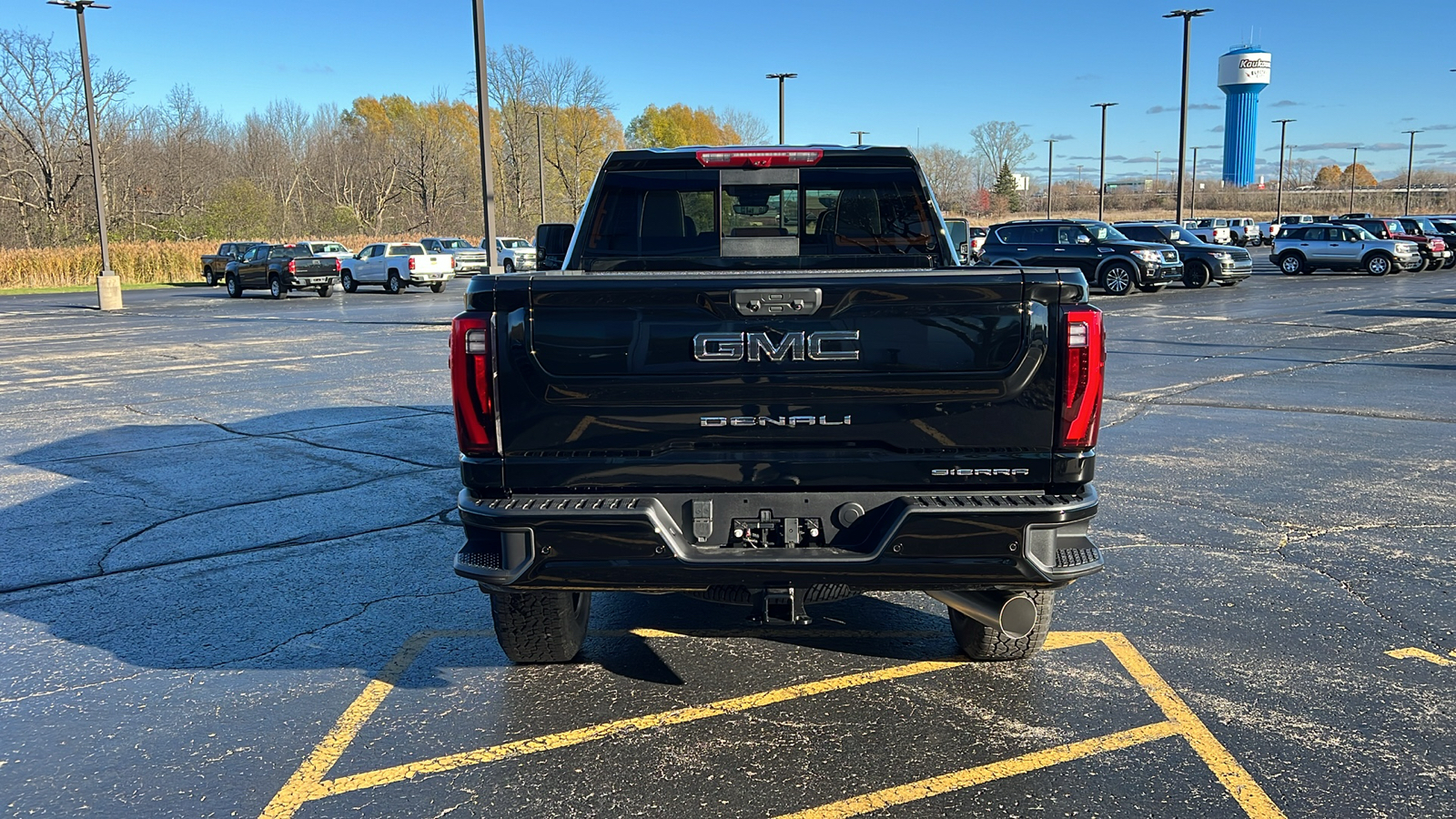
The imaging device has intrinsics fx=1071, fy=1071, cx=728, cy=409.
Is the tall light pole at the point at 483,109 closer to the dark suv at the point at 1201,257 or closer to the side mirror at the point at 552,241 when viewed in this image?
the side mirror at the point at 552,241

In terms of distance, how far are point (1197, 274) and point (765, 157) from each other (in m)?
29.2

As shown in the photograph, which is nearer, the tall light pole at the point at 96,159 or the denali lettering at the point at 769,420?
the denali lettering at the point at 769,420

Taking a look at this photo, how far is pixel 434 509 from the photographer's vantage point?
704 centimetres

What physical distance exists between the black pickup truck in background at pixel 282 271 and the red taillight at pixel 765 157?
3325 centimetres

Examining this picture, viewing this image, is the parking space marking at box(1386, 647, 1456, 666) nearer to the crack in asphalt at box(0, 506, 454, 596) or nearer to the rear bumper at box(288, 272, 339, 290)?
the crack in asphalt at box(0, 506, 454, 596)

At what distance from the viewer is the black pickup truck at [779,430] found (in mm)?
3395

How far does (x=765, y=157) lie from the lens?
16.4 ft

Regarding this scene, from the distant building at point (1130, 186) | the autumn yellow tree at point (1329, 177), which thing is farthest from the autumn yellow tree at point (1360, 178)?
the distant building at point (1130, 186)

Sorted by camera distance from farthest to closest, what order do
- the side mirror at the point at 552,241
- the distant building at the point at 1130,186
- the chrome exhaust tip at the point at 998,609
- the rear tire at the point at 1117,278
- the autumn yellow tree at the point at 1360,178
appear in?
the autumn yellow tree at the point at 1360,178, the distant building at the point at 1130,186, the rear tire at the point at 1117,278, the side mirror at the point at 552,241, the chrome exhaust tip at the point at 998,609

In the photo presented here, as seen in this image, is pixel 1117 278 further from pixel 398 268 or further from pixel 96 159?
pixel 96 159

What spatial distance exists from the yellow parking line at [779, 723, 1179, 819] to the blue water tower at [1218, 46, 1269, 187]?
6125 inches

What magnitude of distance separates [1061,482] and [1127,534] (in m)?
3.17

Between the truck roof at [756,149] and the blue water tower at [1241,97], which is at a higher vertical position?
the blue water tower at [1241,97]

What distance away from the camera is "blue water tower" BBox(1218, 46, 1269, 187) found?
138 metres
